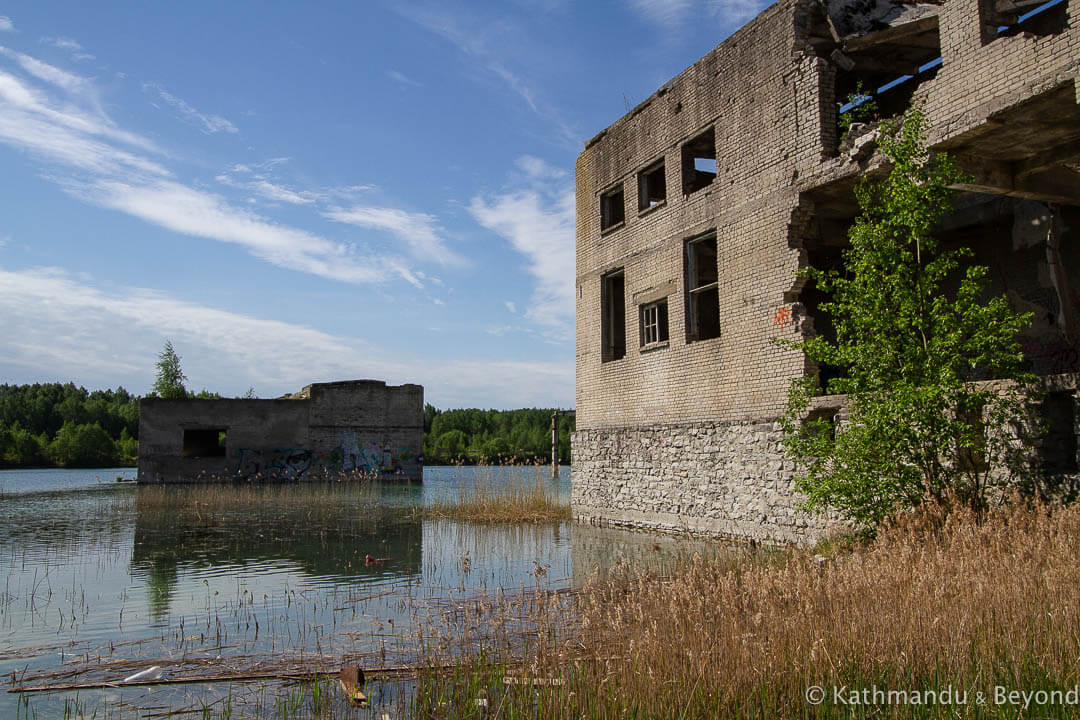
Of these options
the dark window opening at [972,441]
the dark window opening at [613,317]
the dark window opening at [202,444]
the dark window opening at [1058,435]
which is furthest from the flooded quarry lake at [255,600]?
the dark window opening at [202,444]

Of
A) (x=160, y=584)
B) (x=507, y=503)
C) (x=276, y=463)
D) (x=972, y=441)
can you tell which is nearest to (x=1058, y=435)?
(x=972, y=441)

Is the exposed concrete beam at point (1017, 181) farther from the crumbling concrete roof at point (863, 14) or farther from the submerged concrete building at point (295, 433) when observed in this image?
the submerged concrete building at point (295, 433)

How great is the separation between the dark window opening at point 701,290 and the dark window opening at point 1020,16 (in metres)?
5.65

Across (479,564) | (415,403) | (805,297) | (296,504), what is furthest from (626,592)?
(415,403)

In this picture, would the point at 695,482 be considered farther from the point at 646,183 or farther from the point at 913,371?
the point at 646,183

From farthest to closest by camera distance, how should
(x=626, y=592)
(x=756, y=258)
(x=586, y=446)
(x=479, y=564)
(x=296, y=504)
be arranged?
(x=296, y=504) → (x=586, y=446) → (x=756, y=258) → (x=479, y=564) → (x=626, y=592)

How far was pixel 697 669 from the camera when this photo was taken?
14.9ft

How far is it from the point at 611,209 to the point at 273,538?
10420 mm

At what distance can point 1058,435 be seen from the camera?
29.6 feet

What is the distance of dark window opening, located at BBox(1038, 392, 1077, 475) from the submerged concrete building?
32.7 metres

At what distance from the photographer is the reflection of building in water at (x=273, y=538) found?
37.9 feet

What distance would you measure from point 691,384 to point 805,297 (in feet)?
10.1

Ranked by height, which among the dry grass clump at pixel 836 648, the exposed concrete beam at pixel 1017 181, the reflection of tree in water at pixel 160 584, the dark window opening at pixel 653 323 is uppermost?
the exposed concrete beam at pixel 1017 181

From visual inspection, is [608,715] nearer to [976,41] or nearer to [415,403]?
[976,41]
